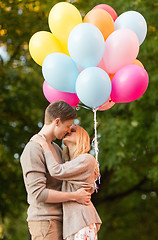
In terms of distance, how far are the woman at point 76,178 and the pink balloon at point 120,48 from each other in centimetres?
66

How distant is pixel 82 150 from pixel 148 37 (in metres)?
4.06

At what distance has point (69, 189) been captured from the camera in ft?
8.64

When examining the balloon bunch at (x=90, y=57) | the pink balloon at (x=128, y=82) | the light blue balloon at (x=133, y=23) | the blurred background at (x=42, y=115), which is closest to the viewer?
the balloon bunch at (x=90, y=57)

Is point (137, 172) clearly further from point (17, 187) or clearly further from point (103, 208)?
point (17, 187)

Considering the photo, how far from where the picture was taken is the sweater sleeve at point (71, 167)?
253cm

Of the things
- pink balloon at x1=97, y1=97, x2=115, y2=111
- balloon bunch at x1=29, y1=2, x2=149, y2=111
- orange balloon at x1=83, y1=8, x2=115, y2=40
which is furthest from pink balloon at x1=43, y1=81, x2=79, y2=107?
orange balloon at x1=83, y1=8, x2=115, y2=40

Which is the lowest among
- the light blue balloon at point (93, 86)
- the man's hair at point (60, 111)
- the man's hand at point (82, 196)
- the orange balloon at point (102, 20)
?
the man's hand at point (82, 196)

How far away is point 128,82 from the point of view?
285 cm

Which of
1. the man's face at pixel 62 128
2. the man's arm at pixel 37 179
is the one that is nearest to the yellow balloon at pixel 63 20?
the man's face at pixel 62 128

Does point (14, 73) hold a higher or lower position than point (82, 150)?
lower

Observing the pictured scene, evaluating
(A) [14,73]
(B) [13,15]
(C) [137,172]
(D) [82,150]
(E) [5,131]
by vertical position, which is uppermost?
(D) [82,150]

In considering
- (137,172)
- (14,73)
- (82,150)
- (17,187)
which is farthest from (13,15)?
(82,150)

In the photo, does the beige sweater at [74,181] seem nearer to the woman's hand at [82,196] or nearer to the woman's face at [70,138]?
the woman's hand at [82,196]

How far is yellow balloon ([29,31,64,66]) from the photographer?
9.73ft
